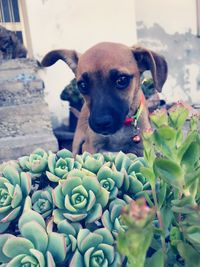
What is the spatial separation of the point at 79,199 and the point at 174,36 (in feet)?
16.5

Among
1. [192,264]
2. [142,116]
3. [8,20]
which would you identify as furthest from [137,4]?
[192,264]

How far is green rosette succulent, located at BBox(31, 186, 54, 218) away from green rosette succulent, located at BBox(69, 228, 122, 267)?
4.5 inches

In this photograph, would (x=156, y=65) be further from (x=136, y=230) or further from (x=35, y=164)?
(x=136, y=230)

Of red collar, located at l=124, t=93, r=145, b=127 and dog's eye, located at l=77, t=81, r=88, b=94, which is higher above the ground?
dog's eye, located at l=77, t=81, r=88, b=94

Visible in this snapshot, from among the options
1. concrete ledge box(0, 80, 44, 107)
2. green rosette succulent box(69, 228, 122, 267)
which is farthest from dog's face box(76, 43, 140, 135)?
green rosette succulent box(69, 228, 122, 267)

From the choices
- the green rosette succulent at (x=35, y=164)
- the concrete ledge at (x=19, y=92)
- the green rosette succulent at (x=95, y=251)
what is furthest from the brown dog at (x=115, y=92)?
the green rosette succulent at (x=95, y=251)

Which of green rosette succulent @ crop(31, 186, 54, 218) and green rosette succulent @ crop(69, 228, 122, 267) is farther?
green rosette succulent @ crop(31, 186, 54, 218)

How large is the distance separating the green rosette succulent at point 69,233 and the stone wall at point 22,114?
2399mm

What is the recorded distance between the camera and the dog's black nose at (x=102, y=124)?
234 cm

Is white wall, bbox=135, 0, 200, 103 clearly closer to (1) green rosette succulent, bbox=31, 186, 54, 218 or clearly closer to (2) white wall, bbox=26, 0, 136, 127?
(2) white wall, bbox=26, 0, 136, 127

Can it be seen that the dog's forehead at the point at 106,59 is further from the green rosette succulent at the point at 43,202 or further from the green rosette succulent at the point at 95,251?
the green rosette succulent at the point at 95,251

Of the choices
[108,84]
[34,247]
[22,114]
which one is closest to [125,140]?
[108,84]

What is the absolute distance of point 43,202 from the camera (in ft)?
2.92

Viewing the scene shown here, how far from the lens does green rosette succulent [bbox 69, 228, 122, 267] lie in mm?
763
